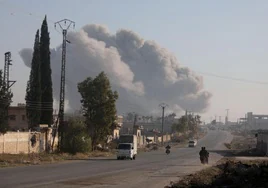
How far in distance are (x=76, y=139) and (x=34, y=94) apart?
11.4m

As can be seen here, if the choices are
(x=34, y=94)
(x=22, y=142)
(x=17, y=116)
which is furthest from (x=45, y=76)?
(x=22, y=142)

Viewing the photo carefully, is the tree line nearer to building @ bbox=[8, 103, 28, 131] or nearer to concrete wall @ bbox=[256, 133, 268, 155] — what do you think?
building @ bbox=[8, 103, 28, 131]

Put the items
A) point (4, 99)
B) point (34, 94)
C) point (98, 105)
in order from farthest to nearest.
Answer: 1. point (98, 105)
2. point (34, 94)
3. point (4, 99)

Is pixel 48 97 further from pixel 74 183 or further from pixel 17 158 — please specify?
pixel 74 183

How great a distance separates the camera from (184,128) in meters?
178

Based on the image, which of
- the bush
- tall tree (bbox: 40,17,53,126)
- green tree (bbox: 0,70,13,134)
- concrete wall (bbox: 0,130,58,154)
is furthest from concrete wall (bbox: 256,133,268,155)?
green tree (bbox: 0,70,13,134)

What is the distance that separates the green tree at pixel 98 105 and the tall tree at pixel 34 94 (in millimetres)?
6713

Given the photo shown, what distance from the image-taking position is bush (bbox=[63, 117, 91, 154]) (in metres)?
64.0

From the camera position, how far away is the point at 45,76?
72875 millimetres

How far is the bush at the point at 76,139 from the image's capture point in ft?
210

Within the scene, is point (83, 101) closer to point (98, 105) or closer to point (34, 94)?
point (98, 105)

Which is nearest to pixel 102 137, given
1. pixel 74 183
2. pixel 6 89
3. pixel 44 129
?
pixel 44 129

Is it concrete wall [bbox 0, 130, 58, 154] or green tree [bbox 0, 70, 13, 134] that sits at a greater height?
green tree [bbox 0, 70, 13, 134]

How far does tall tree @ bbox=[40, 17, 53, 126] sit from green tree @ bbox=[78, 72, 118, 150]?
4.89 meters
